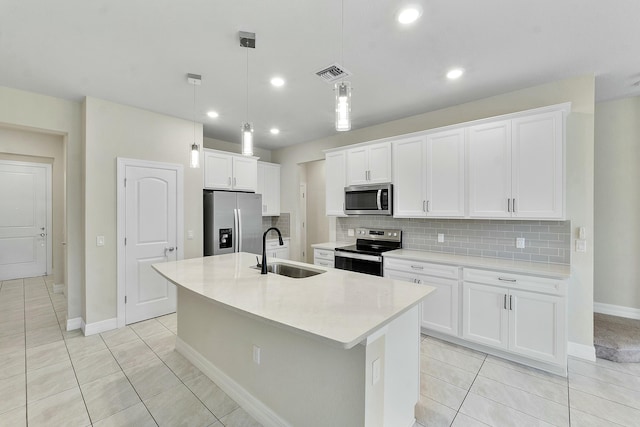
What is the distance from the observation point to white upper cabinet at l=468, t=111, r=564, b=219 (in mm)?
2609

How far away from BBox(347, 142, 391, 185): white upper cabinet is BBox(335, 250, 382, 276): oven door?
1.06 m

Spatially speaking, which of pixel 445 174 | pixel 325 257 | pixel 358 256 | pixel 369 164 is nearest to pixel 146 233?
pixel 325 257

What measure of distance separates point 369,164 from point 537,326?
259 centimetres

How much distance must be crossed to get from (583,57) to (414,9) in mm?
1728

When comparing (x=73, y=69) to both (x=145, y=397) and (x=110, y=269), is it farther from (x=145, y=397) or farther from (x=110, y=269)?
(x=145, y=397)

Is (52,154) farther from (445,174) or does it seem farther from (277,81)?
(445,174)

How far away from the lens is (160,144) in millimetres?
3844

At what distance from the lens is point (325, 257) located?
4.26 meters

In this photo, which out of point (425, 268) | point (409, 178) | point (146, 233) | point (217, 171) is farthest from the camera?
point (217, 171)

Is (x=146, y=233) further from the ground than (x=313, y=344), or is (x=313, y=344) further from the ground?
(x=146, y=233)

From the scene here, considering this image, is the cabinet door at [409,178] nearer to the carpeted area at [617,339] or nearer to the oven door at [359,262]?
the oven door at [359,262]

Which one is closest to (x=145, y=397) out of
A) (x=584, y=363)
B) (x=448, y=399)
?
(x=448, y=399)

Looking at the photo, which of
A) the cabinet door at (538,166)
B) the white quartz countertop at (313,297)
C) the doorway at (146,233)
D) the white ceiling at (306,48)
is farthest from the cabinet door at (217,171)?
the cabinet door at (538,166)

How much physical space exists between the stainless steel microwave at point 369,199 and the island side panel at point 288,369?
239 centimetres
